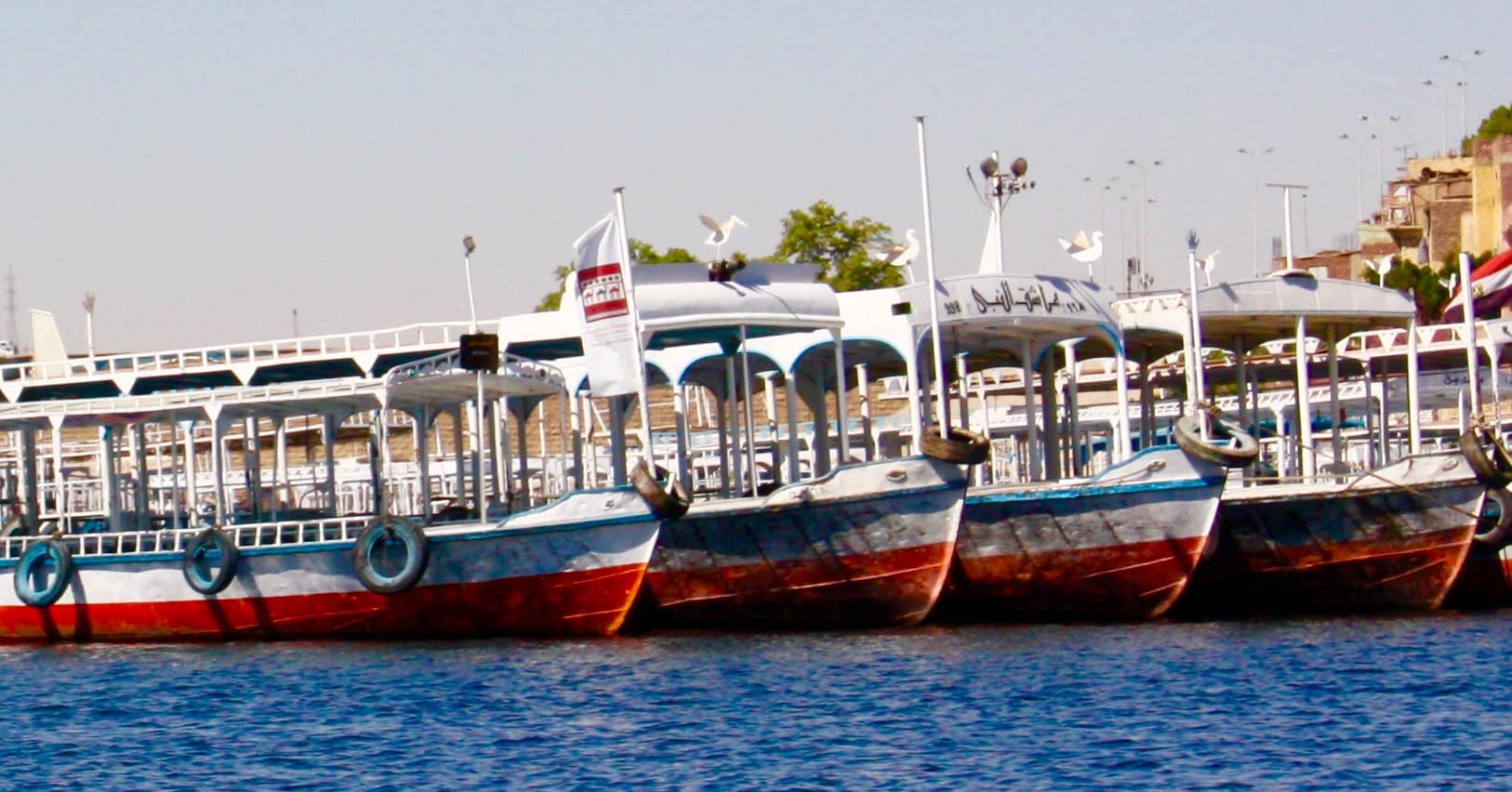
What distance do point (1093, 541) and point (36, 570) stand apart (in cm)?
1806

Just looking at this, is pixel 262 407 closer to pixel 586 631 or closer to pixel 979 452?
pixel 586 631

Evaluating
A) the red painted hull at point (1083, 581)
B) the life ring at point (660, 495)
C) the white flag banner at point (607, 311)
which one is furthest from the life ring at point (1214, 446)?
the white flag banner at point (607, 311)

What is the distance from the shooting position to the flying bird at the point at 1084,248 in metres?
41.6

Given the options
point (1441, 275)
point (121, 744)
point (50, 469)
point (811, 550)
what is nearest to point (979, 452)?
point (811, 550)

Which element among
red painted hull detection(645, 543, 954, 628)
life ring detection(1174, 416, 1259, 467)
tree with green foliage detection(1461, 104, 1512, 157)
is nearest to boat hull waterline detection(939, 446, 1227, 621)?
life ring detection(1174, 416, 1259, 467)

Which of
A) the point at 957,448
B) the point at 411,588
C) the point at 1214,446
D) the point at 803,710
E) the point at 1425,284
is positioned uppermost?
the point at 1425,284

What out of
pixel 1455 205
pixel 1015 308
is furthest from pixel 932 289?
pixel 1455 205

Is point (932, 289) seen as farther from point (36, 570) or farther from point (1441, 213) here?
point (1441, 213)

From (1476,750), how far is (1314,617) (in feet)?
42.2

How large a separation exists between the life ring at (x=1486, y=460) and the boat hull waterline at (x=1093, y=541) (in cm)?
436

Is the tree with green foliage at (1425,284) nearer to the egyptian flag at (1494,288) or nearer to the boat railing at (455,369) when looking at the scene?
the egyptian flag at (1494,288)

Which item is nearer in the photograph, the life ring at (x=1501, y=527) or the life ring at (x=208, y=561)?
the life ring at (x=208, y=561)

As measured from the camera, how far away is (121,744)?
2792cm

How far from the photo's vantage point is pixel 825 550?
35469 mm
